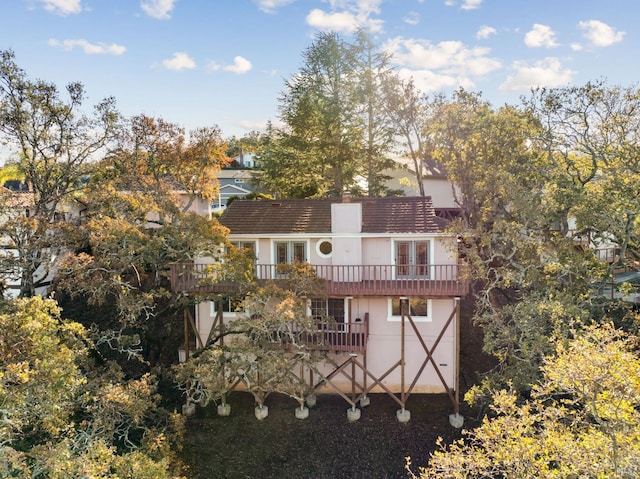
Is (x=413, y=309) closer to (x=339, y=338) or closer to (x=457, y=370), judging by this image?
(x=457, y=370)

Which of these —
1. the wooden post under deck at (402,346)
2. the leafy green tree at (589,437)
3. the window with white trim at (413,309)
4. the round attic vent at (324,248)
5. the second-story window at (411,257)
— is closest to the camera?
the leafy green tree at (589,437)

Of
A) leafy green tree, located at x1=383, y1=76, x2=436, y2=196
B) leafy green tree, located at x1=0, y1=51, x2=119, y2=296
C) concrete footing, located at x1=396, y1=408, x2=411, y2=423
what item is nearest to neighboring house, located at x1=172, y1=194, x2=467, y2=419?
concrete footing, located at x1=396, y1=408, x2=411, y2=423

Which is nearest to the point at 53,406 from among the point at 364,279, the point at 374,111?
the point at 364,279

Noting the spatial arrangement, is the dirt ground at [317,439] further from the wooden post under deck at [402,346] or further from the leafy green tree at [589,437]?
the leafy green tree at [589,437]

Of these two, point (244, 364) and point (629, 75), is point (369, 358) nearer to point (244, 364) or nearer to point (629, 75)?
point (244, 364)

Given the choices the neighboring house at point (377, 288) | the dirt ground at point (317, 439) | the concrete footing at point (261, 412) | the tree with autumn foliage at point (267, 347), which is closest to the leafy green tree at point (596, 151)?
the neighboring house at point (377, 288)

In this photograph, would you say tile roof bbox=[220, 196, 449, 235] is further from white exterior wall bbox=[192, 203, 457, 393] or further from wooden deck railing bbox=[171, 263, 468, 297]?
wooden deck railing bbox=[171, 263, 468, 297]

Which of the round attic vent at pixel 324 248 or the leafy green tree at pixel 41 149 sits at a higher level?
the leafy green tree at pixel 41 149
